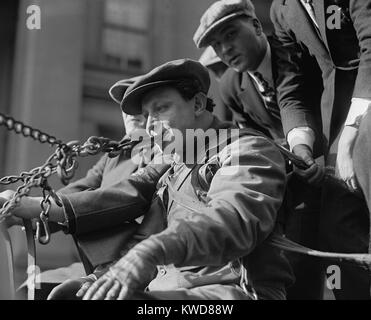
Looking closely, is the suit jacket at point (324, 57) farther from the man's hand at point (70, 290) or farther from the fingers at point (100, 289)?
the fingers at point (100, 289)

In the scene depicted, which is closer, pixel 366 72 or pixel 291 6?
pixel 366 72

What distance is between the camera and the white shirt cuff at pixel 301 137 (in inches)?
153

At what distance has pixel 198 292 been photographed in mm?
3148

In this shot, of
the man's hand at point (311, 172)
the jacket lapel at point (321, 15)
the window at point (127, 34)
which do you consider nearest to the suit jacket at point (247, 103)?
the jacket lapel at point (321, 15)

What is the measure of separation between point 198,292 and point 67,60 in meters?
7.40

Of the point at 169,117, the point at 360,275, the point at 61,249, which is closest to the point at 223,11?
the point at 169,117

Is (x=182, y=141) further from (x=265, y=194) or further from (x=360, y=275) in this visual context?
(x=360, y=275)

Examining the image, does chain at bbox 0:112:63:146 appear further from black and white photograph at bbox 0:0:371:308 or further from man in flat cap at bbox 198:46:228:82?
man in flat cap at bbox 198:46:228:82

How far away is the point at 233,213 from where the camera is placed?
3068 millimetres

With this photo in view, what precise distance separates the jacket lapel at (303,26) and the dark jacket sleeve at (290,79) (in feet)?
0.21

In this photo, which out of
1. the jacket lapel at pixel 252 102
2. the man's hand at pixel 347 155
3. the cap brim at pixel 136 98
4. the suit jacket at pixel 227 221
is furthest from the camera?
the jacket lapel at pixel 252 102

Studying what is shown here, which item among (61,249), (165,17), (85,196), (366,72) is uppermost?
(165,17)

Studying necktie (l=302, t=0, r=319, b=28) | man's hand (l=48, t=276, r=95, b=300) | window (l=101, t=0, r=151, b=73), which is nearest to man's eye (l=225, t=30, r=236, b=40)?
necktie (l=302, t=0, r=319, b=28)

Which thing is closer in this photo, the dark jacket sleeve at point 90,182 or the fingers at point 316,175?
the fingers at point 316,175
